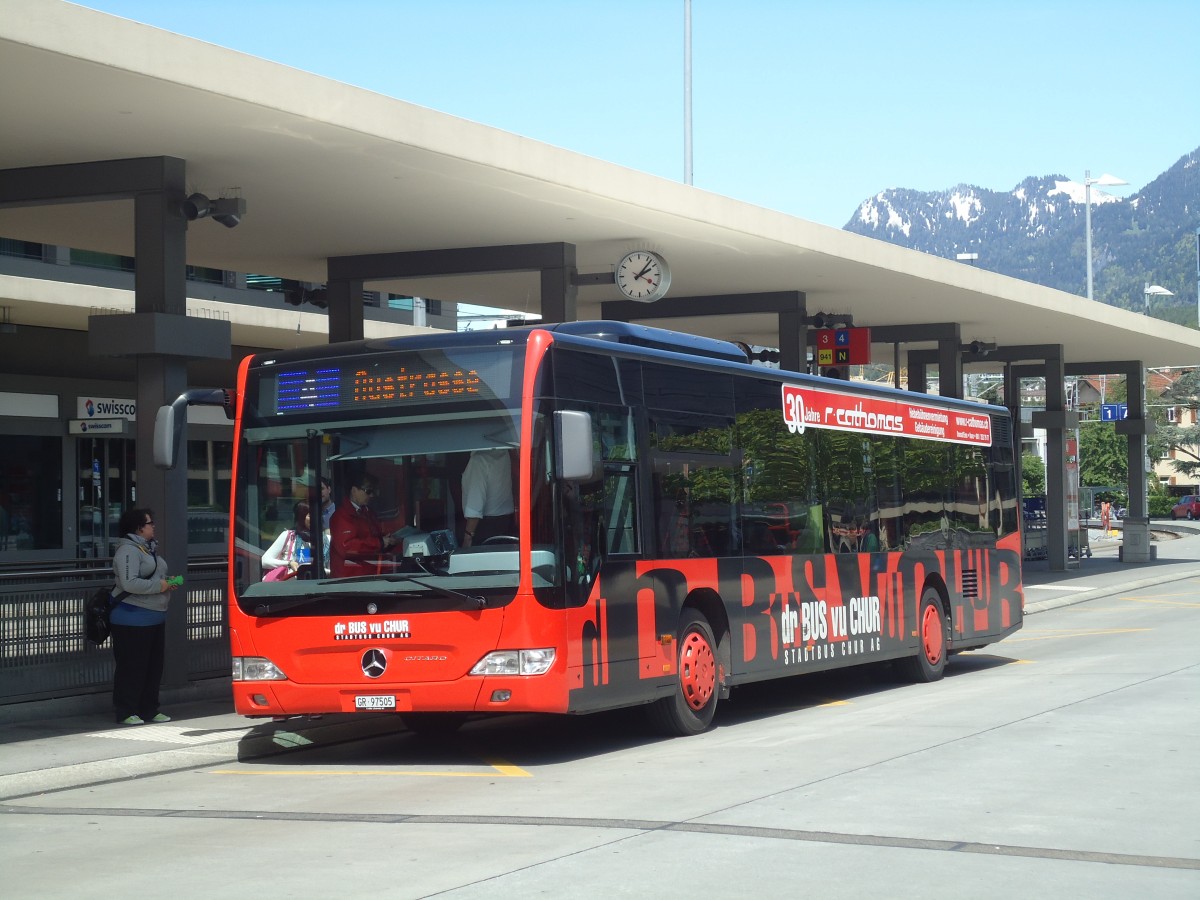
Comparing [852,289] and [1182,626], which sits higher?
[852,289]

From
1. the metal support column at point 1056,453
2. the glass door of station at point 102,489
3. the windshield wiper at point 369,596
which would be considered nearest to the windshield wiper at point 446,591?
the windshield wiper at point 369,596

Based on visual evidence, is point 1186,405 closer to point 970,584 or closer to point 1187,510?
point 1187,510

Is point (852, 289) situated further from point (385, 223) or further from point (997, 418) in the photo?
point (385, 223)

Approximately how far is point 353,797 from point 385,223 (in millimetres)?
10884

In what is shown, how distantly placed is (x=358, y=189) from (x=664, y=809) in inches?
400

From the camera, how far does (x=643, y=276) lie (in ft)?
70.6

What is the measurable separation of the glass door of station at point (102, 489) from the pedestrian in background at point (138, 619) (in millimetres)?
19329

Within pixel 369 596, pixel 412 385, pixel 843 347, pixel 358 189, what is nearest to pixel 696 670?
pixel 369 596

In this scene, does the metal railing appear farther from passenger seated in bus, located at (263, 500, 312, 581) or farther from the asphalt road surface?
passenger seated in bus, located at (263, 500, 312, 581)

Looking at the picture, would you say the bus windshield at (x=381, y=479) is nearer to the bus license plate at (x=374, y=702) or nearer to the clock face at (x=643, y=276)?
the bus license plate at (x=374, y=702)

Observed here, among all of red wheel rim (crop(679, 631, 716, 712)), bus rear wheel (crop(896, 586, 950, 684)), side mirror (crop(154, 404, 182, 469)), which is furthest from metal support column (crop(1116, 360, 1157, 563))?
side mirror (crop(154, 404, 182, 469))

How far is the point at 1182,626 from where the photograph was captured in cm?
2353

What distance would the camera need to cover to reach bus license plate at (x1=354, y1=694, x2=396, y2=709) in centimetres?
1127

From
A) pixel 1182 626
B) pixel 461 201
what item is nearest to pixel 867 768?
pixel 461 201
